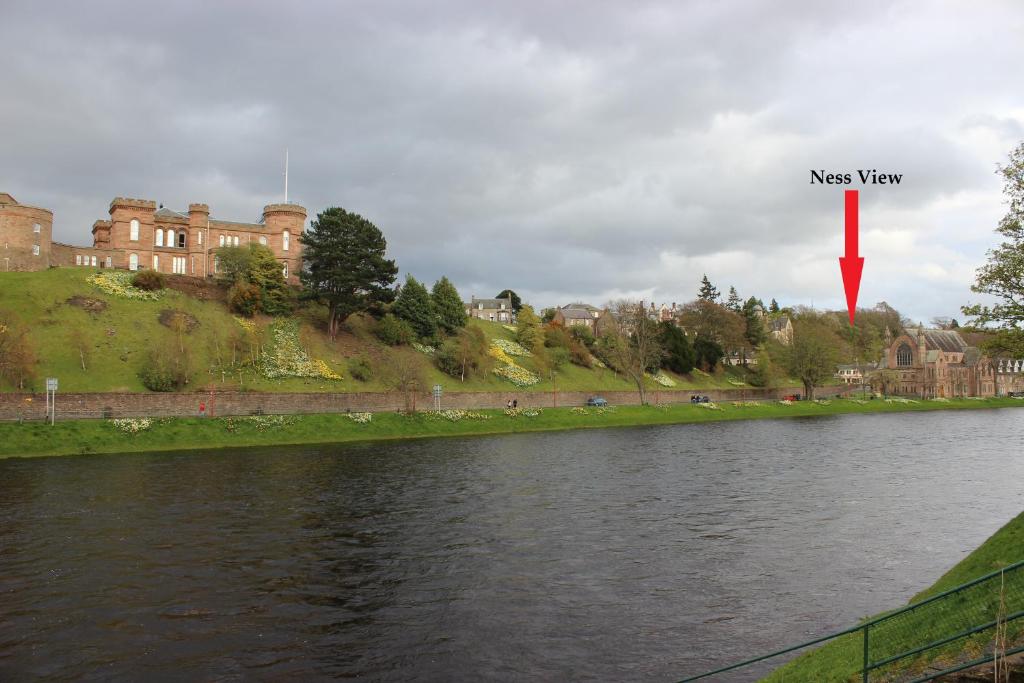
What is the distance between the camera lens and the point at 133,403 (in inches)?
2014

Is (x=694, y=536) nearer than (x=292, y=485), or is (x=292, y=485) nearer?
(x=694, y=536)

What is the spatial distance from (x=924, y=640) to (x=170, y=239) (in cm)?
10105

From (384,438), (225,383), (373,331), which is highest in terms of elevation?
(373,331)

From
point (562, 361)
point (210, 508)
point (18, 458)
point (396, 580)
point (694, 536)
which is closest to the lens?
point (396, 580)

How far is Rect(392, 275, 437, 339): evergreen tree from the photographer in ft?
282

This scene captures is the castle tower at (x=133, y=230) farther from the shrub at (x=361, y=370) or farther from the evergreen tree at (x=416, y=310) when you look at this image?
the shrub at (x=361, y=370)

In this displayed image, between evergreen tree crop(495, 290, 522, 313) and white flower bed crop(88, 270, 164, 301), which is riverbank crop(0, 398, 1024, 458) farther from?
evergreen tree crop(495, 290, 522, 313)

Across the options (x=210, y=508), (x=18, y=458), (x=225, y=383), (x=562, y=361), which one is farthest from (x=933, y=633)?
(x=562, y=361)

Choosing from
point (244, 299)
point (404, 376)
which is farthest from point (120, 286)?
point (404, 376)

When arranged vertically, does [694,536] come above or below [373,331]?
below

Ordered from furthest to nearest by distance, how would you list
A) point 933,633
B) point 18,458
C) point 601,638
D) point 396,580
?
point 18,458 < point 396,580 < point 601,638 < point 933,633

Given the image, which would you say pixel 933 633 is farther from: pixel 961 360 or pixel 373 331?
pixel 961 360

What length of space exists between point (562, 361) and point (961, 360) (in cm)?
10411

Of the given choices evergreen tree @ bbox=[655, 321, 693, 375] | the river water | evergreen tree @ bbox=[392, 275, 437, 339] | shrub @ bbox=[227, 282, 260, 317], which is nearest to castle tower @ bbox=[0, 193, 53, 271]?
shrub @ bbox=[227, 282, 260, 317]
